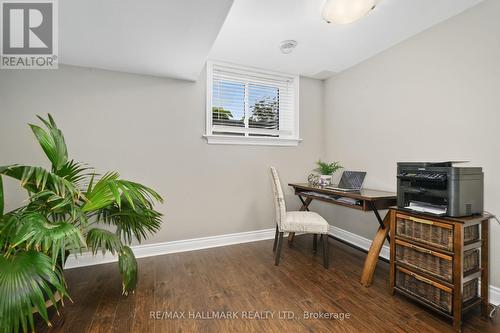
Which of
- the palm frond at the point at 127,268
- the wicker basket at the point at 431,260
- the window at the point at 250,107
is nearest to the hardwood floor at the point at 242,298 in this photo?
the palm frond at the point at 127,268

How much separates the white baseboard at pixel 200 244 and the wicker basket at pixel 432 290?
31.5 inches

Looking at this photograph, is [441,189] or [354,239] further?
[354,239]

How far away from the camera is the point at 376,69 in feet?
8.52

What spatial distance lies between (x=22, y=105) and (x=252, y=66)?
244 centimetres

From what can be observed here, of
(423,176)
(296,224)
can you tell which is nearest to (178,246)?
(296,224)

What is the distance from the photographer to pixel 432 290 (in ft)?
5.07

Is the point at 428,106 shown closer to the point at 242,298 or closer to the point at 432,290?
the point at 432,290

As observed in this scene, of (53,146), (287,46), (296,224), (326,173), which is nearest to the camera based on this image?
(53,146)

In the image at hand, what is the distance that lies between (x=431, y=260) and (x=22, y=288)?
237 centimetres

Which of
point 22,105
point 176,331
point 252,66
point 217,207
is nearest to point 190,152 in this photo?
point 217,207

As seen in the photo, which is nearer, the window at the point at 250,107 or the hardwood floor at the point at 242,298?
the hardwood floor at the point at 242,298

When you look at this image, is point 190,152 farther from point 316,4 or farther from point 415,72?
point 415,72
